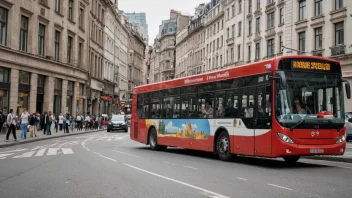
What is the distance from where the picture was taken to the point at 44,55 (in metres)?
41.6

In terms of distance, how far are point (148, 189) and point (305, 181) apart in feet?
12.1

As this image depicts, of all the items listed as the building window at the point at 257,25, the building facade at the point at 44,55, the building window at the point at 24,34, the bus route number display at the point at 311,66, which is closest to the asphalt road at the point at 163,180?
the bus route number display at the point at 311,66

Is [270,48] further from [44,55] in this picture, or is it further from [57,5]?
[44,55]

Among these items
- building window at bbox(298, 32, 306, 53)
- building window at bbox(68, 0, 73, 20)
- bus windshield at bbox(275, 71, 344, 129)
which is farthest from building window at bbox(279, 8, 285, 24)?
bus windshield at bbox(275, 71, 344, 129)

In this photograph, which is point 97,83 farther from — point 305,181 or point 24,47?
point 305,181

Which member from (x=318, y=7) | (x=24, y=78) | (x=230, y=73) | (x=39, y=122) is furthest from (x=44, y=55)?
(x=230, y=73)

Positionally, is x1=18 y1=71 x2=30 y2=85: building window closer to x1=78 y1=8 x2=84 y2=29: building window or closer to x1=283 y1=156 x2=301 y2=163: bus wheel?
x1=78 y1=8 x2=84 y2=29: building window

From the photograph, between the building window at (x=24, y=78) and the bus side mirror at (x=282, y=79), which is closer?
the bus side mirror at (x=282, y=79)

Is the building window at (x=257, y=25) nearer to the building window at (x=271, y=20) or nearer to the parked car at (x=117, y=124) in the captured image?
the building window at (x=271, y=20)

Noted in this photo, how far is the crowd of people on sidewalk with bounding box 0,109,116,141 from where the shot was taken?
86.3 ft

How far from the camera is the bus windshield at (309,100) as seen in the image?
13.0 m

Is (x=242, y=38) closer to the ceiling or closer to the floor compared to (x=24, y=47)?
closer to the ceiling

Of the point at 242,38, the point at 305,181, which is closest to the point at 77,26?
the point at 242,38

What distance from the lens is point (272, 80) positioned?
13344 millimetres
